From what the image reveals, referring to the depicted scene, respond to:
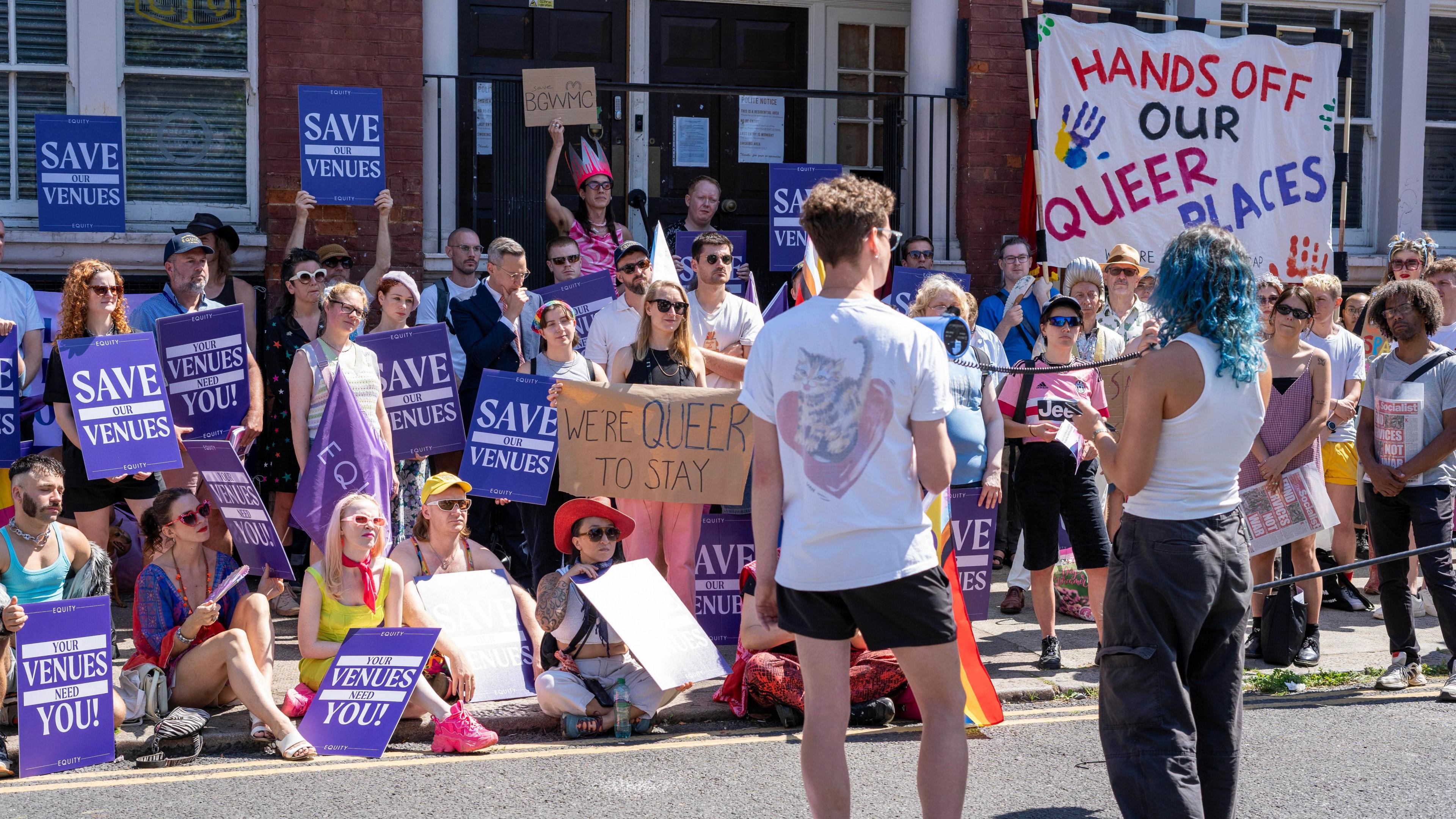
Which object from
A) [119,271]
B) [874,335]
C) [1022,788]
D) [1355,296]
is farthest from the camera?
[1355,296]

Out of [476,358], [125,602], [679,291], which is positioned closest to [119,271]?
[125,602]

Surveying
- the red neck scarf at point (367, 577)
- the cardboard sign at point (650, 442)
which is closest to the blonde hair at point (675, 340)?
the cardboard sign at point (650, 442)

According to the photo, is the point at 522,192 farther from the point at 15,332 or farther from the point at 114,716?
the point at 114,716

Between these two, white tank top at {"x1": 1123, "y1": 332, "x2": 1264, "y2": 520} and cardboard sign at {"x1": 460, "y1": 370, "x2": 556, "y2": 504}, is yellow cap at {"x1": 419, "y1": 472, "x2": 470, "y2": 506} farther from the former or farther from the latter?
white tank top at {"x1": 1123, "y1": 332, "x2": 1264, "y2": 520}

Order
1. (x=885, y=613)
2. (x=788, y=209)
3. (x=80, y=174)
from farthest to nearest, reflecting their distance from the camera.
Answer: (x=788, y=209)
(x=80, y=174)
(x=885, y=613)

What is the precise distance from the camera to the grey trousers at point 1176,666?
3.80 m

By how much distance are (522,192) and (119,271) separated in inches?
108

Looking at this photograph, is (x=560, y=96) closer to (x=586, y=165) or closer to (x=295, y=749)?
(x=586, y=165)

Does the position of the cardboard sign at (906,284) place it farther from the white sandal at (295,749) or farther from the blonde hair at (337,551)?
the white sandal at (295,749)

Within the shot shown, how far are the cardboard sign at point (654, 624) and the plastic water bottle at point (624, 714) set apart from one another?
0.49 ft

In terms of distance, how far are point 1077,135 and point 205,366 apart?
259 inches

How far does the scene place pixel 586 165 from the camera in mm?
9094

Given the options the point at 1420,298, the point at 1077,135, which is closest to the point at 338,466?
the point at 1420,298

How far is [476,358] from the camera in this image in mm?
7801
